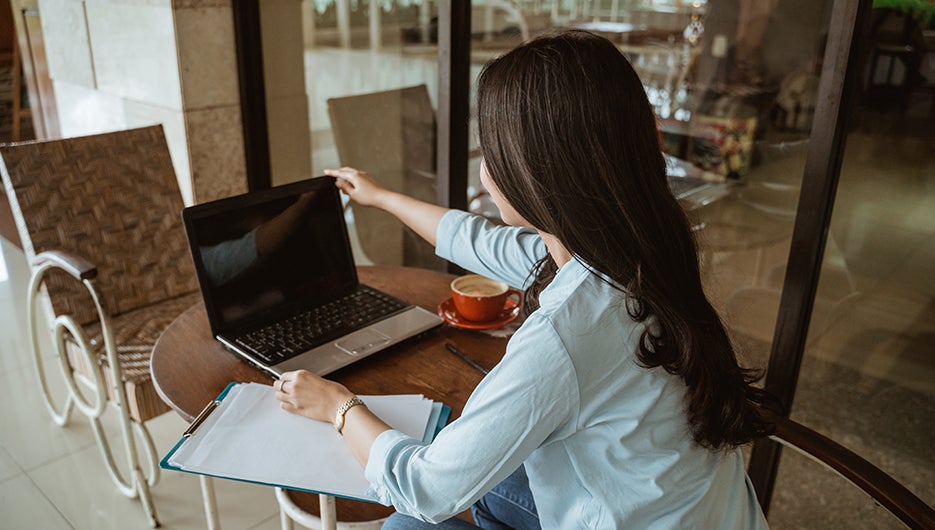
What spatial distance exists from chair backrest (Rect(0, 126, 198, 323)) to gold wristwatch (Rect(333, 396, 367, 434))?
3.68ft

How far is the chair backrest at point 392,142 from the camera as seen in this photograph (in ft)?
7.68

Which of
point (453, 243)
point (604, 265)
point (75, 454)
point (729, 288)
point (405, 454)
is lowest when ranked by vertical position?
point (75, 454)

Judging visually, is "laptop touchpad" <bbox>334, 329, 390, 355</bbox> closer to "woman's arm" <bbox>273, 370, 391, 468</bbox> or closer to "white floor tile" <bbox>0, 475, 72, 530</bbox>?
"woman's arm" <bbox>273, 370, 391, 468</bbox>

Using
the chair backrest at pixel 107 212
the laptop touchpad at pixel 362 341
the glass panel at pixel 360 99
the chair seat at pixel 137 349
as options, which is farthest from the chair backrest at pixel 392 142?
the laptop touchpad at pixel 362 341

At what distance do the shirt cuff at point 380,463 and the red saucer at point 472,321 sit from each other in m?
0.47

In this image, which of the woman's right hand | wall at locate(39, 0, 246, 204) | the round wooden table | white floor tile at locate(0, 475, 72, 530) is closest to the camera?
the round wooden table

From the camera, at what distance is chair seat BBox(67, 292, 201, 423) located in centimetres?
176

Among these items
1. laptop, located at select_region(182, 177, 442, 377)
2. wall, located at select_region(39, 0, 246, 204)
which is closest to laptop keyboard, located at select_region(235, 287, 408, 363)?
laptop, located at select_region(182, 177, 442, 377)

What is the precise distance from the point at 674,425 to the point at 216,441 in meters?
0.64

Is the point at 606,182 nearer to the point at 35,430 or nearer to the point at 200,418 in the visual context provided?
the point at 200,418

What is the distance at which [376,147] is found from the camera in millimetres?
2438

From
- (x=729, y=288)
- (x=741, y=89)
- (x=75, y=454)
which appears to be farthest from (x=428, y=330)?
(x=741, y=89)

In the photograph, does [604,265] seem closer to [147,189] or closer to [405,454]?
[405,454]

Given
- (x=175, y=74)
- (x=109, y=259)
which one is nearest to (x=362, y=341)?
(x=109, y=259)
